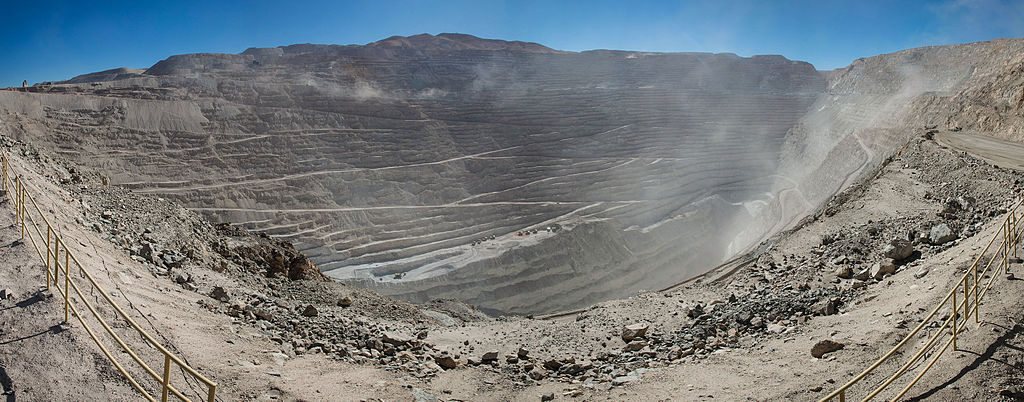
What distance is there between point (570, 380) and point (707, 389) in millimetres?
1788

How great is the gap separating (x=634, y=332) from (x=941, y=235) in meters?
5.09

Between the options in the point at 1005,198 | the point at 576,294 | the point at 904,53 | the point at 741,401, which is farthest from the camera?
the point at 904,53

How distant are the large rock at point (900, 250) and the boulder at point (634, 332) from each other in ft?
13.1

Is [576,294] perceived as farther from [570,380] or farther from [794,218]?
[570,380]

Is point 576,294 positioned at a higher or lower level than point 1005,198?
lower

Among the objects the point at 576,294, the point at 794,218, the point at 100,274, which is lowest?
the point at 576,294

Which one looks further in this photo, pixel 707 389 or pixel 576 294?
pixel 576 294

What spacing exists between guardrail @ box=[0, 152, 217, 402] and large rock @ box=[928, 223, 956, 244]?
33.4ft

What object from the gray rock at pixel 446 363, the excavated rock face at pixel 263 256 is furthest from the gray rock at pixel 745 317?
the excavated rock face at pixel 263 256

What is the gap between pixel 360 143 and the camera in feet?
103

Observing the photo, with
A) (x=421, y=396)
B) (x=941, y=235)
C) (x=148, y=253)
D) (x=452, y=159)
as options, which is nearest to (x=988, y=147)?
(x=941, y=235)

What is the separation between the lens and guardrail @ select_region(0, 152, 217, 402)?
13.3 ft

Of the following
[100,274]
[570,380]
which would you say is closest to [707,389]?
[570,380]

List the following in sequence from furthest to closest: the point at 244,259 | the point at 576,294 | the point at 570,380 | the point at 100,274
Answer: the point at 576,294, the point at 244,259, the point at 570,380, the point at 100,274
